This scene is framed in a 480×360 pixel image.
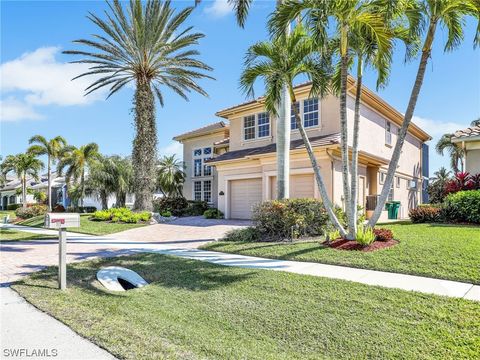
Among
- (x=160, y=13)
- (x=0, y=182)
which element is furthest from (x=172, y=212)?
(x=0, y=182)

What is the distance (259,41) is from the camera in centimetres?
1095

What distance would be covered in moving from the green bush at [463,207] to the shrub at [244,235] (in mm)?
8085

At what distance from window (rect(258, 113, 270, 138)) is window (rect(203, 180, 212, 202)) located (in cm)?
929

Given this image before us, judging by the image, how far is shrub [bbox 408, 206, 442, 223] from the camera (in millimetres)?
14070

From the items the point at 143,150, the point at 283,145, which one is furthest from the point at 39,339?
the point at 143,150

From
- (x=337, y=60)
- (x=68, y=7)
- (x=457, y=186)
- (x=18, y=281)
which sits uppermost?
(x=68, y=7)

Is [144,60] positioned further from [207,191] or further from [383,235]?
[383,235]

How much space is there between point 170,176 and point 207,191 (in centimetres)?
362

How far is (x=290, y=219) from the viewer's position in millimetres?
11711

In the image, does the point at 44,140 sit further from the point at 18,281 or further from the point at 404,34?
the point at 404,34

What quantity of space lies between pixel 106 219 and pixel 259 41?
624 inches

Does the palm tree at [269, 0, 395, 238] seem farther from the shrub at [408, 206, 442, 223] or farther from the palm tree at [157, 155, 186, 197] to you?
the palm tree at [157, 155, 186, 197]

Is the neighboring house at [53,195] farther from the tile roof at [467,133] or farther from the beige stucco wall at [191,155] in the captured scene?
the tile roof at [467,133]

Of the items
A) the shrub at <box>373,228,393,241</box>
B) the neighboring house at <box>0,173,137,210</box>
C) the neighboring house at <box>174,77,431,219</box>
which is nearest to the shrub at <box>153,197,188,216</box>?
the neighboring house at <box>174,77,431,219</box>
